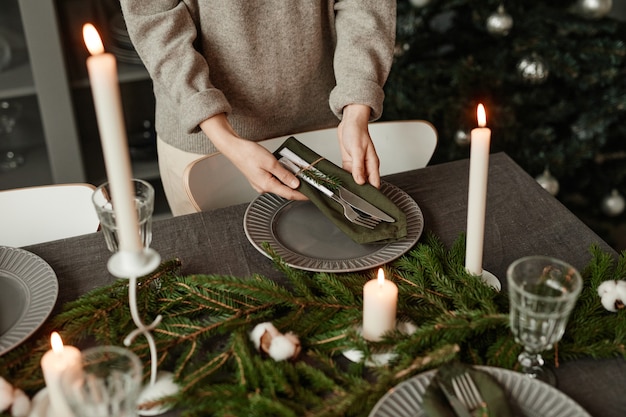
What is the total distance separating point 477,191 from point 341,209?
273mm

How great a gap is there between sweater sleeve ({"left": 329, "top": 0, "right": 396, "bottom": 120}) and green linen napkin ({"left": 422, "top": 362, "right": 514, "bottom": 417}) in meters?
0.64

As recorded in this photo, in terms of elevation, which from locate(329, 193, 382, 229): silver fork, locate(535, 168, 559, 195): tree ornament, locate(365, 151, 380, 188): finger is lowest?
locate(535, 168, 559, 195): tree ornament

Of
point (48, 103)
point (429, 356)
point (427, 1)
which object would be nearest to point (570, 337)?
point (429, 356)

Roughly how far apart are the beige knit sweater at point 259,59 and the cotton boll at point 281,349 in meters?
0.54

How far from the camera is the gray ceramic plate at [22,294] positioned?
86cm

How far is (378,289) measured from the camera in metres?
0.79

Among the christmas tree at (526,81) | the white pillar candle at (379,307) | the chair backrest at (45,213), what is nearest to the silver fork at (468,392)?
the white pillar candle at (379,307)

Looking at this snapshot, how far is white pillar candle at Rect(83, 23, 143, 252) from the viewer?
1.77ft

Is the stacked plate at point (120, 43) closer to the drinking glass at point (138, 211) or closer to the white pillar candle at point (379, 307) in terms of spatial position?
the drinking glass at point (138, 211)

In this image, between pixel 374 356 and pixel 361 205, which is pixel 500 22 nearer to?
pixel 361 205

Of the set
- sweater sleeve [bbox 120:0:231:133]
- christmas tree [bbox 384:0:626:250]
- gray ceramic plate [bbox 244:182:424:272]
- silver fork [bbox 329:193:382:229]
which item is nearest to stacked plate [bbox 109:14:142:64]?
christmas tree [bbox 384:0:626:250]

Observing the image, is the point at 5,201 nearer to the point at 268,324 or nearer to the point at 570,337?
the point at 268,324

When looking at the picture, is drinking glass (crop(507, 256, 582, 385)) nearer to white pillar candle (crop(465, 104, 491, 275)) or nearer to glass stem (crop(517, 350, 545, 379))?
glass stem (crop(517, 350, 545, 379))

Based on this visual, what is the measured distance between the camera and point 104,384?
651 millimetres
